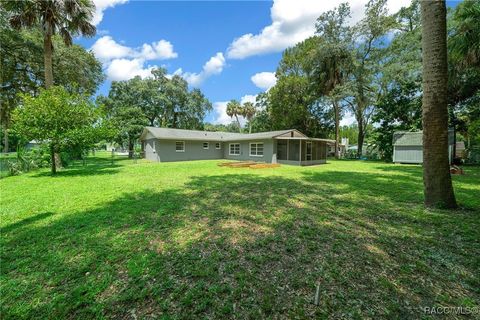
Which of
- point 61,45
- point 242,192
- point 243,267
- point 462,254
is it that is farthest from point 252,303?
point 61,45

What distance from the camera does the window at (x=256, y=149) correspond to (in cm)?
1870

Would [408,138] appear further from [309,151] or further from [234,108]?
[234,108]

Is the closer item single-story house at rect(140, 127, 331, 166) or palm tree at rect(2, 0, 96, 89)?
palm tree at rect(2, 0, 96, 89)

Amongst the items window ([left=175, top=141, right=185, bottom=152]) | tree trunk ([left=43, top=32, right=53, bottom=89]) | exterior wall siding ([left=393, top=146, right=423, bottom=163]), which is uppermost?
tree trunk ([left=43, top=32, right=53, bottom=89])

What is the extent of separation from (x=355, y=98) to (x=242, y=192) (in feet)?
73.6

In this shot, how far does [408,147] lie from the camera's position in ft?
55.7

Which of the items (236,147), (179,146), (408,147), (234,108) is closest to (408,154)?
(408,147)

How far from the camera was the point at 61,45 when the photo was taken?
16.0 m

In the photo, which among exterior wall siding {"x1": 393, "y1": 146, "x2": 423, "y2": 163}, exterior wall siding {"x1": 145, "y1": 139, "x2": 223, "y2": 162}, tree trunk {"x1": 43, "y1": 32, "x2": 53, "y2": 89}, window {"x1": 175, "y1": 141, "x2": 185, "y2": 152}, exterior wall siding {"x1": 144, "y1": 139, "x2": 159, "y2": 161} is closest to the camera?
tree trunk {"x1": 43, "y1": 32, "x2": 53, "y2": 89}

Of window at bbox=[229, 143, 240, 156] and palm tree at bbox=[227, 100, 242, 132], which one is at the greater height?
palm tree at bbox=[227, 100, 242, 132]

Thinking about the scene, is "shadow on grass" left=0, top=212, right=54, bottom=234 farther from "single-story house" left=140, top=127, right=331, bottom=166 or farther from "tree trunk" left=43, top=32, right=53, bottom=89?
"single-story house" left=140, top=127, right=331, bottom=166

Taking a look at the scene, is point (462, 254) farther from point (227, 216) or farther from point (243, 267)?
point (227, 216)

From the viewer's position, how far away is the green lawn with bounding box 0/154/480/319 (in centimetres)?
212

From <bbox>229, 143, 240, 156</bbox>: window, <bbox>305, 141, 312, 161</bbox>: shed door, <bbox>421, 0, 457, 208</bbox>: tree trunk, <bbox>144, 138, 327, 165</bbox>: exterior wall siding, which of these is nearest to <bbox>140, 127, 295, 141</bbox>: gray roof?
<bbox>144, 138, 327, 165</bbox>: exterior wall siding
